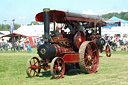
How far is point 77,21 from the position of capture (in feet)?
31.3

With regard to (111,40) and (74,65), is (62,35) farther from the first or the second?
(111,40)

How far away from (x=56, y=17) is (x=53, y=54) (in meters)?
1.71

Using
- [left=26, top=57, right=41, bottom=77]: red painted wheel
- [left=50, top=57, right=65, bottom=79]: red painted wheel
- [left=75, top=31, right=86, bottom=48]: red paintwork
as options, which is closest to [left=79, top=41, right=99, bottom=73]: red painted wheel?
[left=75, top=31, right=86, bottom=48]: red paintwork

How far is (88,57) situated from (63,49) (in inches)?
37.8

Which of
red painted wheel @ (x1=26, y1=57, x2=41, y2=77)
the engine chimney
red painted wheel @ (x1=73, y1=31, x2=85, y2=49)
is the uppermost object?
the engine chimney

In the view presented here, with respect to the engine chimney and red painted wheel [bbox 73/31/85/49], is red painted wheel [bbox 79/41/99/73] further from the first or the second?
the engine chimney

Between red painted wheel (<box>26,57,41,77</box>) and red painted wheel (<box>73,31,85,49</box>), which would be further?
red painted wheel (<box>73,31,85,49</box>)

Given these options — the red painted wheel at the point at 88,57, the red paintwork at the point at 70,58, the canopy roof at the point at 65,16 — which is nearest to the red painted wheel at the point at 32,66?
the red paintwork at the point at 70,58

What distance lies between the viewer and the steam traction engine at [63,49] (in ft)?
27.2

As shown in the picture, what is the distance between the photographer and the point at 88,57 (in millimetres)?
9055

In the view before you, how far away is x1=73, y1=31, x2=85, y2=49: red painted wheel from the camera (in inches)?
357

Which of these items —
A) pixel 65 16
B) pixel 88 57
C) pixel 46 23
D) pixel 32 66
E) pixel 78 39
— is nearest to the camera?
pixel 46 23

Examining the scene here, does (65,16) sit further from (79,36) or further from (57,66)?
(57,66)

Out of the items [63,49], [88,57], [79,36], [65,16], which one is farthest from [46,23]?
[88,57]
